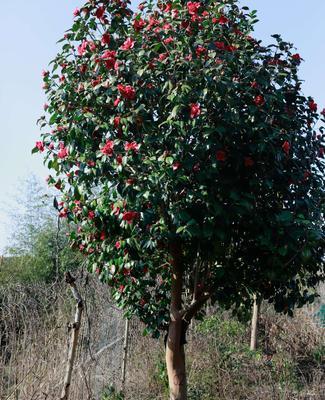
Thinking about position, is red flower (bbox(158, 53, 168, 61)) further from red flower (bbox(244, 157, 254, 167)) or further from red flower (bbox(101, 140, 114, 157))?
red flower (bbox(244, 157, 254, 167))

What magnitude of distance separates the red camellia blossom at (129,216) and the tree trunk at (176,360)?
50.9 inches

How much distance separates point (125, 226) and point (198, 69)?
45.0 inches

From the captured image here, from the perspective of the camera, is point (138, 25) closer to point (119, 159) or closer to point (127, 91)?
point (127, 91)

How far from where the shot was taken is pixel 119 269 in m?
4.39

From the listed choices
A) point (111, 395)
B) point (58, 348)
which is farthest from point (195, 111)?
point (111, 395)

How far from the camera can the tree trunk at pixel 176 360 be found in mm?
4898

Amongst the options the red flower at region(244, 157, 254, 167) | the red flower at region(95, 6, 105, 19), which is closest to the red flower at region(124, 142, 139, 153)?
the red flower at region(244, 157, 254, 167)

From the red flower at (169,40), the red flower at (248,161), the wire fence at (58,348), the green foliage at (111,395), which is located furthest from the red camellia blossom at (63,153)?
the green foliage at (111,395)

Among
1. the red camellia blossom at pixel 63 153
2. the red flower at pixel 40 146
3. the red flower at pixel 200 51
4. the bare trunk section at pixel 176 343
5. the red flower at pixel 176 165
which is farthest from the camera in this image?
the bare trunk section at pixel 176 343

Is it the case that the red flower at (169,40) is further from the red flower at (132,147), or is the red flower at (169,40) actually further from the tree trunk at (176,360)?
the tree trunk at (176,360)

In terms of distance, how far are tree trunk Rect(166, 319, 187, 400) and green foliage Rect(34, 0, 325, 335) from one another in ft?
1.42

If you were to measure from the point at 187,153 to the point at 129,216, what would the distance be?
553mm

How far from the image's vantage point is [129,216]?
12.9ft

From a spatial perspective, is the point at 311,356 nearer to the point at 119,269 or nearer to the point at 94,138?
the point at 119,269
